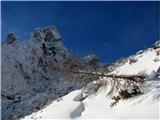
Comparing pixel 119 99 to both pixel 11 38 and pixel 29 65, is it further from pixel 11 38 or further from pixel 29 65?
pixel 11 38

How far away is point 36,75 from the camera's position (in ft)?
168

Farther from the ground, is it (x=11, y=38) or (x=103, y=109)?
(x=11, y=38)

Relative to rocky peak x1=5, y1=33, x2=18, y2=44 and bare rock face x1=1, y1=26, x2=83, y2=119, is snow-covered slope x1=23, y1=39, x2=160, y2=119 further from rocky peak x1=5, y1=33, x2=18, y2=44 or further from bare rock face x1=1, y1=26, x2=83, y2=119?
rocky peak x1=5, y1=33, x2=18, y2=44

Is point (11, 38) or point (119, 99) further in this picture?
point (11, 38)

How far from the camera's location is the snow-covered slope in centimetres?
935

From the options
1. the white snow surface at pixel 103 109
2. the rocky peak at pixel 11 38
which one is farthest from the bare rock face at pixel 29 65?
the white snow surface at pixel 103 109

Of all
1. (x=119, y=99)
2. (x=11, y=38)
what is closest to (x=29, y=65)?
(x=11, y=38)

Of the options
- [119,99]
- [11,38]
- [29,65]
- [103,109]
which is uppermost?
[11,38]

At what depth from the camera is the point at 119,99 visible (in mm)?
10953

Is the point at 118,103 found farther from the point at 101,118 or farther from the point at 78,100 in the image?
the point at 78,100

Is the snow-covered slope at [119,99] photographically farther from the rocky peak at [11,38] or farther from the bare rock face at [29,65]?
the rocky peak at [11,38]

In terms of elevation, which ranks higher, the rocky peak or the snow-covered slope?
the rocky peak

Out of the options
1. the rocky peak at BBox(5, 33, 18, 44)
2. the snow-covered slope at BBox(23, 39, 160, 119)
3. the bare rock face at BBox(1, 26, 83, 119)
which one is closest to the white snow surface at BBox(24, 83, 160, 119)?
the snow-covered slope at BBox(23, 39, 160, 119)

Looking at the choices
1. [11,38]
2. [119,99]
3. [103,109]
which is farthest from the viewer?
[11,38]
